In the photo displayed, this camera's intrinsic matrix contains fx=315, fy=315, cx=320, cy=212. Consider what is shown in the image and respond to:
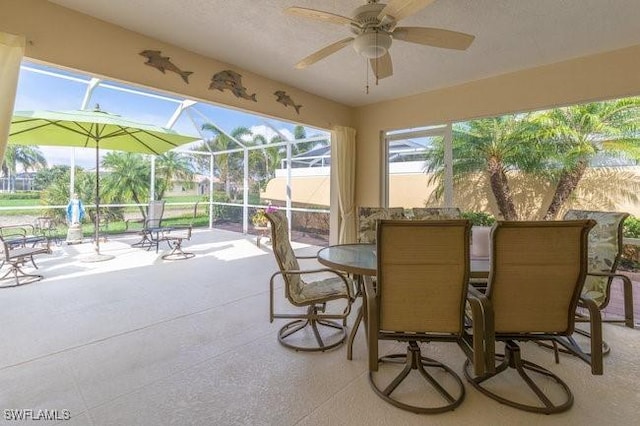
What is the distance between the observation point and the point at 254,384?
196 cm

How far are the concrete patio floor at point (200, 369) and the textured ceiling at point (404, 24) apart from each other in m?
2.61

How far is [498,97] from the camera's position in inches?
149

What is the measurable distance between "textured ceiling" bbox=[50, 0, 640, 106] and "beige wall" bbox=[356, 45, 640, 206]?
5.4 inches

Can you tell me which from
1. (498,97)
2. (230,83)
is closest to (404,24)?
(498,97)

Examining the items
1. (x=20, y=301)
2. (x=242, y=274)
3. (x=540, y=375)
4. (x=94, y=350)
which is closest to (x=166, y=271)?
(x=242, y=274)

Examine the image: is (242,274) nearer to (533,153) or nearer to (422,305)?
(422,305)

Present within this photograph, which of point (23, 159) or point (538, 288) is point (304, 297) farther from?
point (23, 159)

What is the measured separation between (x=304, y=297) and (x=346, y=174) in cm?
295

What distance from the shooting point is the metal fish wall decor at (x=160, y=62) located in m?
2.91

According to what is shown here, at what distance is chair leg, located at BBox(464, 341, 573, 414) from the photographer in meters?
1.72

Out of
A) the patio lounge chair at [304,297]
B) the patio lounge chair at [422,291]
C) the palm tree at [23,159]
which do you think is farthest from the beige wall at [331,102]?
the palm tree at [23,159]

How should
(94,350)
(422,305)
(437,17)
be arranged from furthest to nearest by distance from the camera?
(437,17), (94,350), (422,305)

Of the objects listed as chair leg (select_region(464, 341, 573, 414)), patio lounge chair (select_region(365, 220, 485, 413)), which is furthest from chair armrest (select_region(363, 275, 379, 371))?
chair leg (select_region(464, 341, 573, 414))

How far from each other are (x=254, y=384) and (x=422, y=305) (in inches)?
45.4
